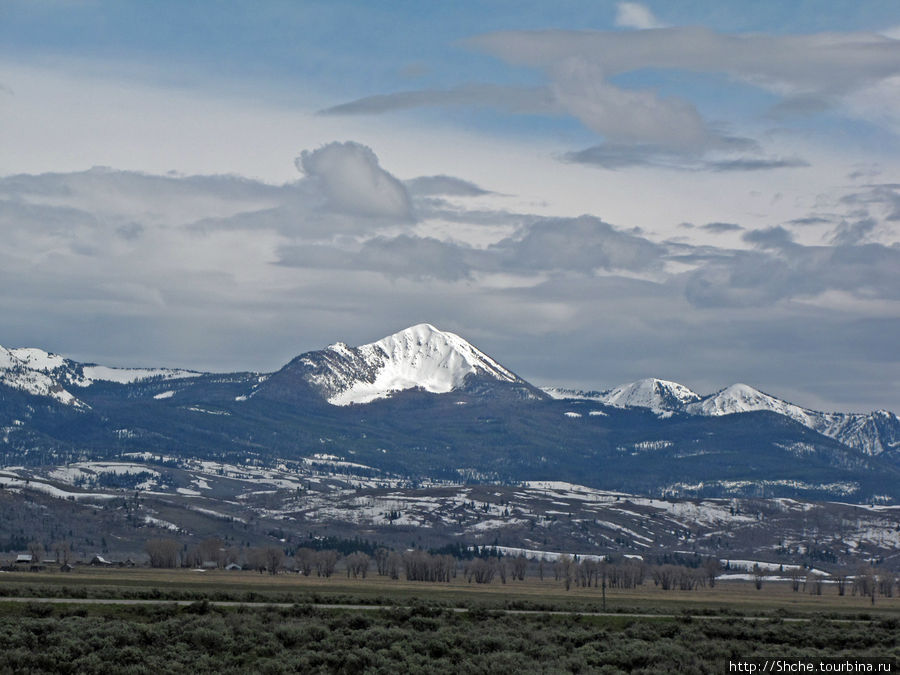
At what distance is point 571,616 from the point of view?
283ft

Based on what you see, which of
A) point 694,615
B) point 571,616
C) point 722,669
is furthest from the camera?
point 694,615

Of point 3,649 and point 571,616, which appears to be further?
point 571,616

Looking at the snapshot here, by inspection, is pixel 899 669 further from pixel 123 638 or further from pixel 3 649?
pixel 3 649

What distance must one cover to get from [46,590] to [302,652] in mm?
30908

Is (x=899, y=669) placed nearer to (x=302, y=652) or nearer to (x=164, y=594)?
(x=302, y=652)

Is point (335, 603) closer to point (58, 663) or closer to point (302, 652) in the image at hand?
point (302, 652)

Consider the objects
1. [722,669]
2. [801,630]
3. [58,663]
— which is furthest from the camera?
[801,630]

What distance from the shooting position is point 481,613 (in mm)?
80875

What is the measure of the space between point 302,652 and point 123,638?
8.98 m

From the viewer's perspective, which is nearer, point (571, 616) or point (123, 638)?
point (123, 638)

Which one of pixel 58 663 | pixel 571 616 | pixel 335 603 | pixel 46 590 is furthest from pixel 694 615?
pixel 58 663

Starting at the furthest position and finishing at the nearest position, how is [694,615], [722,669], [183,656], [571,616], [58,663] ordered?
1. [694,615]
2. [571,616]
3. [722,669]
4. [183,656]
5. [58,663]

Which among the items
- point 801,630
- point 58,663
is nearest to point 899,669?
point 801,630

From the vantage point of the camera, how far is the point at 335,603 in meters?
86.7
